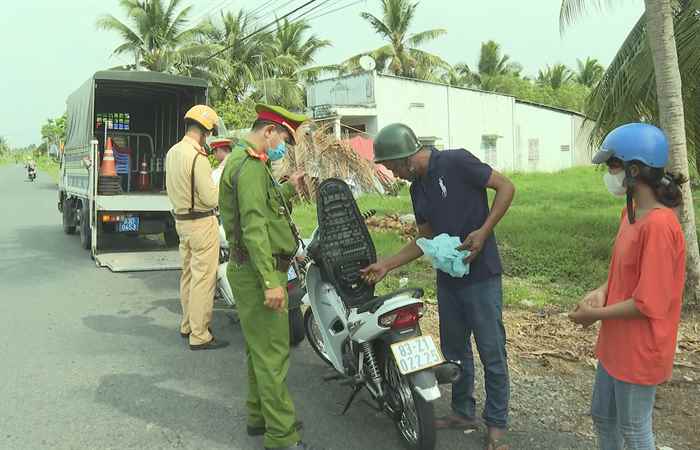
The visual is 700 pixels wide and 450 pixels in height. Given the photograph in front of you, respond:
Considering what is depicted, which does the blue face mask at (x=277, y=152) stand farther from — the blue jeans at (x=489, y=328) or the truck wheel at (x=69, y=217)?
the truck wheel at (x=69, y=217)

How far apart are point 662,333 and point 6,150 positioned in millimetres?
144972

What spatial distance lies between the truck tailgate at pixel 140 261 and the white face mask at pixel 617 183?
7.49 meters

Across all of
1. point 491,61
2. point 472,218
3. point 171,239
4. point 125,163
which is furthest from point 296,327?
point 491,61

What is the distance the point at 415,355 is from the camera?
3387mm

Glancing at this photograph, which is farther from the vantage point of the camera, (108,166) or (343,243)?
(108,166)

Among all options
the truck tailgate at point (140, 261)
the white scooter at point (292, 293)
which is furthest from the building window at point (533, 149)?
the white scooter at point (292, 293)

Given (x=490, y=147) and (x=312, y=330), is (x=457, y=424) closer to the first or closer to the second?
(x=312, y=330)

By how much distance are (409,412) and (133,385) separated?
227 cm

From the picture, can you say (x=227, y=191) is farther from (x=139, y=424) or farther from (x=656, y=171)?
(x=656, y=171)

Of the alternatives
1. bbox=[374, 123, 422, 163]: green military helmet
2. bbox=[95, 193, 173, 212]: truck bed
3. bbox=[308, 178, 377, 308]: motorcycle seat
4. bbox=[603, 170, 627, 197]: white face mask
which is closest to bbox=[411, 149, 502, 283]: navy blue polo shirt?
bbox=[374, 123, 422, 163]: green military helmet

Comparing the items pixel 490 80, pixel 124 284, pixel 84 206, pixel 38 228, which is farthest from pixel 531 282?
pixel 490 80

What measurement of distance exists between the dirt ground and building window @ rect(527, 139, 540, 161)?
24902 mm

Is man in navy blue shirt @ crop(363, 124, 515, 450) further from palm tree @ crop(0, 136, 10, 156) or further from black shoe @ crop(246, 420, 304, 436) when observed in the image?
palm tree @ crop(0, 136, 10, 156)

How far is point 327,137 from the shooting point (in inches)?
477
